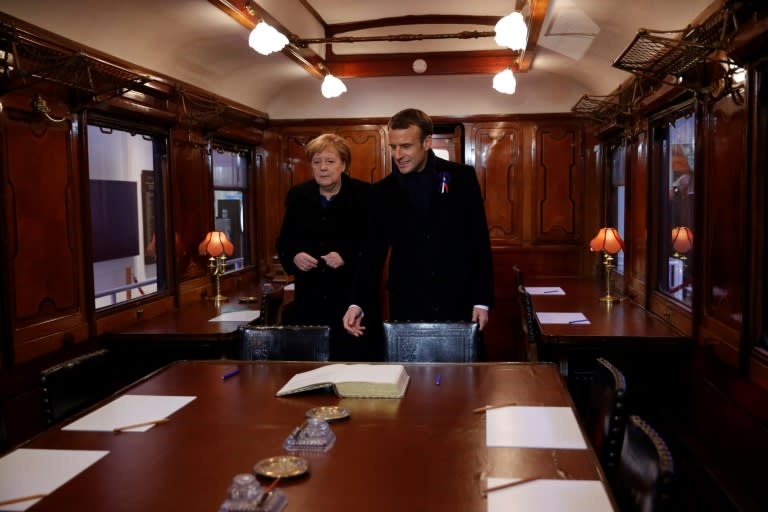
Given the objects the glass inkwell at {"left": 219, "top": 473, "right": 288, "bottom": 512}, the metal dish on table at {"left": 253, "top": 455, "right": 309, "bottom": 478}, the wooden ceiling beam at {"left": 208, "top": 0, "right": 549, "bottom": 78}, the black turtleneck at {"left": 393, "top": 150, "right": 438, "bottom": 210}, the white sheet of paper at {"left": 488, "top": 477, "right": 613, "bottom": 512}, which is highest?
the wooden ceiling beam at {"left": 208, "top": 0, "right": 549, "bottom": 78}

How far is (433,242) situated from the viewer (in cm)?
330

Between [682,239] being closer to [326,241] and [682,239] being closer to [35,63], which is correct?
[326,241]

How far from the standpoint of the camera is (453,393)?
94.0 inches

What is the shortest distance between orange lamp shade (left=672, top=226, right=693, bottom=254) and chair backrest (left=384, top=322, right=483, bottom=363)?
62.3 inches

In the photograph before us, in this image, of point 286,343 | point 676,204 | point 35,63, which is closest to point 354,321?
point 286,343

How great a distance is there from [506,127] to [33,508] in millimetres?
6036

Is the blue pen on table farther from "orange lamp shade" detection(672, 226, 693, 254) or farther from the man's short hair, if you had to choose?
"orange lamp shade" detection(672, 226, 693, 254)

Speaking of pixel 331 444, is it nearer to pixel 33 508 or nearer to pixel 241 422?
pixel 241 422

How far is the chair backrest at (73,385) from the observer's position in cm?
228

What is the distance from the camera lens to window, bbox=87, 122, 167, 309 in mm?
4758

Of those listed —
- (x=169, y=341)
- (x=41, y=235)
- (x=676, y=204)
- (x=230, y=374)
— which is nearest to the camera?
(x=230, y=374)

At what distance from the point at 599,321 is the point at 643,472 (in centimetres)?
299

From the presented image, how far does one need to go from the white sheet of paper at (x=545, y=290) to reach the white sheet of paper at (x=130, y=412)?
3.86 meters

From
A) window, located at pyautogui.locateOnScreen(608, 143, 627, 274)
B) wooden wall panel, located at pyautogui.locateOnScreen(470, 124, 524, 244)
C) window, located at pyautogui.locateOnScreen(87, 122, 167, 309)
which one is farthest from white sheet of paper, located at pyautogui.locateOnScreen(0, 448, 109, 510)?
wooden wall panel, located at pyautogui.locateOnScreen(470, 124, 524, 244)
